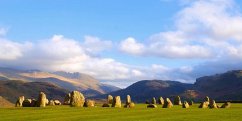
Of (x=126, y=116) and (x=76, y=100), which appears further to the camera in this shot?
(x=76, y=100)

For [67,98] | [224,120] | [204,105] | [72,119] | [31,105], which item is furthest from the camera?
[67,98]

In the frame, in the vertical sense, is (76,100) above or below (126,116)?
above

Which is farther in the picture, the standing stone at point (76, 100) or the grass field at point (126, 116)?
the standing stone at point (76, 100)

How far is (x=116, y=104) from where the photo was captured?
74.7m

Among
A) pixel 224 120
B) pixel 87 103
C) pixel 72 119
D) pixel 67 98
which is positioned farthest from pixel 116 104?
pixel 224 120

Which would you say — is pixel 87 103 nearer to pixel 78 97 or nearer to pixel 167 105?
pixel 78 97

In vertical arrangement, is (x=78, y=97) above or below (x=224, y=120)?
above

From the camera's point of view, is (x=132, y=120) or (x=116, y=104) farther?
(x=116, y=104)

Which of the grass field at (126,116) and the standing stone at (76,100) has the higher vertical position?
the standing stone at (76,100)

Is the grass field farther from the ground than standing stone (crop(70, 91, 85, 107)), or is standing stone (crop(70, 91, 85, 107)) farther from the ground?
standing stone (crop(70, 91, 85, 107))

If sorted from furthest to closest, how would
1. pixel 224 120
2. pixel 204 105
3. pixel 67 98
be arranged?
pixel 67 98 < pixel 204 105 < pixel 224 120

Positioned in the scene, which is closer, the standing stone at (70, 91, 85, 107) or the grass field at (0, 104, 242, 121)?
the grass field at (0, 104, 242, 121)

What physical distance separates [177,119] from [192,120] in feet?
6.41

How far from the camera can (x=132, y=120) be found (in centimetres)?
3953
